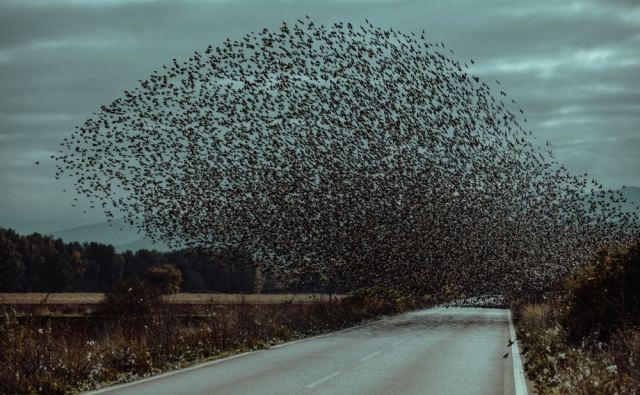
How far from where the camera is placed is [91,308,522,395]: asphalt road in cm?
1280

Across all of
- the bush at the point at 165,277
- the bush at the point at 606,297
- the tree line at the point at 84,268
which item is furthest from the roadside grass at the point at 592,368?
the bush at the point at 165,277

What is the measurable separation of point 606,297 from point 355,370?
5.47m

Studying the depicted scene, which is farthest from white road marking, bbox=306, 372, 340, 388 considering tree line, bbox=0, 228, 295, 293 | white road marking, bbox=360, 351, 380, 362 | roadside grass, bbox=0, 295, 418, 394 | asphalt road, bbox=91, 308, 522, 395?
tree line, bbox=0, 228, 295, 293

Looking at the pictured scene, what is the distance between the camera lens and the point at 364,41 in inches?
954

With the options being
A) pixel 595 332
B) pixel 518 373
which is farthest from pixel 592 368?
pixel 518 373

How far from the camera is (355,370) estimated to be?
15805 mm

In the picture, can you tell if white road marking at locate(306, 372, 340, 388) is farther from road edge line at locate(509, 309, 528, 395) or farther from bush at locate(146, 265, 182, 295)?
bush at locate(146, 265, 182, 295)

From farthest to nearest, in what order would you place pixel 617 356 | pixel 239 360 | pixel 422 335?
pixel 422 335 → pixel 239 360 → pixel 617 356

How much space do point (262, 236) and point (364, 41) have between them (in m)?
12.2

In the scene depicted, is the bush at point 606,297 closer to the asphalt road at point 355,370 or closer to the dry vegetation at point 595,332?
the dry vegetation at point 595,332

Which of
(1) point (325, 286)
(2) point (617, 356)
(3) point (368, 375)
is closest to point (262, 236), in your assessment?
(1) point (325, 286)

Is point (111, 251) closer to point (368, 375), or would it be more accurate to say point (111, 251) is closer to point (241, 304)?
point (241, 304)

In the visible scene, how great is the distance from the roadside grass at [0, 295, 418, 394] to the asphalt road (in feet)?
2.78

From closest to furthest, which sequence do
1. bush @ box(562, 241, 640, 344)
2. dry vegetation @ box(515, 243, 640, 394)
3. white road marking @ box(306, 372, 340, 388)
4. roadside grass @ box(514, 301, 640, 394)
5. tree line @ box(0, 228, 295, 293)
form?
roadside grass @ box(514, 301, 640, 394), dry vegetation @ box(515, 243, 640, 394), white road marking @ box(306, 372, 340, 388), bush @ box(562, 241, 640, 344), tree line @ box(0, 228, 295, 293)
